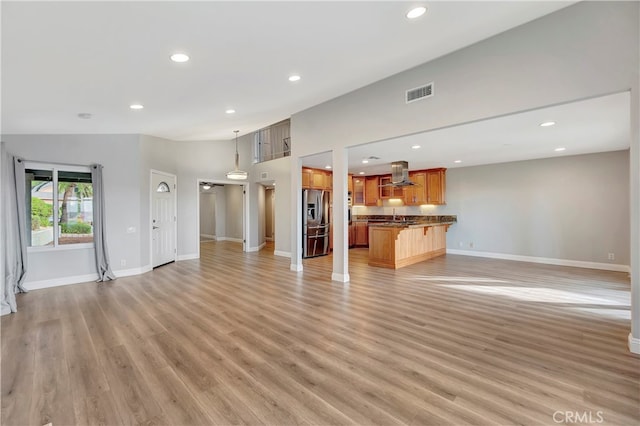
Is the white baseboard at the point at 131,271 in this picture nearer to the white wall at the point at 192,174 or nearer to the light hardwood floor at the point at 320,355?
the light hardwood floor at the point at 320,355

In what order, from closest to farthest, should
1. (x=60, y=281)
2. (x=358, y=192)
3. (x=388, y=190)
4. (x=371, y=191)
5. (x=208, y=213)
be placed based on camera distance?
(x=60, y=281) → (x=388, y=190) → (x=371, y=191) → (x=358, y=192) → (x=208, y=213)

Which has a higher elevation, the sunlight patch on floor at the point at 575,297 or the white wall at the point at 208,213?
the white wall at the point at 208,213

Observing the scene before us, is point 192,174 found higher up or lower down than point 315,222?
higher up

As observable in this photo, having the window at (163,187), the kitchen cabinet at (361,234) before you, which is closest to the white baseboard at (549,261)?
the kitchen cabinet at (361,234)

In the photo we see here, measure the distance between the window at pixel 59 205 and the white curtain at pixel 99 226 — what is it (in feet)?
0.57

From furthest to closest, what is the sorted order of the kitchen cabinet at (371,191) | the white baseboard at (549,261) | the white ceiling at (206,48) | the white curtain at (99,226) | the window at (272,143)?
1. the kitchen cabinet at (371,191)
2. the window at (272,143)
3. the white baseboard at (549,261)
4. the white curtain at (99,226)
5. the white ceiling at (206,48)

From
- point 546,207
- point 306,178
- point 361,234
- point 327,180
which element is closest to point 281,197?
point 306,178

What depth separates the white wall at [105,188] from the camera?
477 cm

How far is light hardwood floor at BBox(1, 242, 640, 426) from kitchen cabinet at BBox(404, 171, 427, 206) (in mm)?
4367

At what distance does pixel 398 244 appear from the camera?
633 centimetres

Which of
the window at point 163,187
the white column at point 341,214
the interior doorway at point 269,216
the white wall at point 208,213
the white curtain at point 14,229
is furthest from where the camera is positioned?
the white wall at point 208,213

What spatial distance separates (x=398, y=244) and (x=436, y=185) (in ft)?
10.5

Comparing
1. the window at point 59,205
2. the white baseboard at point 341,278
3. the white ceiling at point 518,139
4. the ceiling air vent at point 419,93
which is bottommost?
the white baseboard at point 341,278

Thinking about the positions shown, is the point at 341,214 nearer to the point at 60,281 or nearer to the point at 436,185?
the point at 436,185
